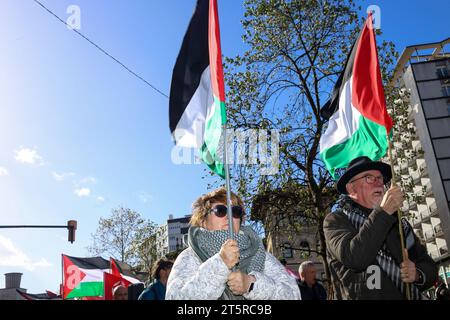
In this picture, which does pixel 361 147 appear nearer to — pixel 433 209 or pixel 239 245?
pixel 239 245

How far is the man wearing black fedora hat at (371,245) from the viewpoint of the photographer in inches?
116

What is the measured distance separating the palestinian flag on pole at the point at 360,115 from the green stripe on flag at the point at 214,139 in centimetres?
155

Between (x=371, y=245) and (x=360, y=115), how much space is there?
1607mm

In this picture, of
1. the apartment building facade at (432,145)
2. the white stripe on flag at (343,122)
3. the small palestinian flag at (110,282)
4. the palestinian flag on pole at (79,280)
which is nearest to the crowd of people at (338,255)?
the white stripe on flag at (343,122)

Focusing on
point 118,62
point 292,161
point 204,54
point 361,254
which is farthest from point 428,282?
point 292,161

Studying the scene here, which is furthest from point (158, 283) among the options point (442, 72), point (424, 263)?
point (442, 72)

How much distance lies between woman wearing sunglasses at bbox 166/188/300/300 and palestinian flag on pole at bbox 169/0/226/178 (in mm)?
331

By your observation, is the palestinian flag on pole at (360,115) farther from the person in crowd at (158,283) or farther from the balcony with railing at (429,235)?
the balcony with railing at (429,235)

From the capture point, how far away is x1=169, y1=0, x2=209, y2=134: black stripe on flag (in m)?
3.31

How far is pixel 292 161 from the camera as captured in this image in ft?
49.2

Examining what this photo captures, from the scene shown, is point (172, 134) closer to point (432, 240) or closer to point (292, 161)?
point (292, 161)

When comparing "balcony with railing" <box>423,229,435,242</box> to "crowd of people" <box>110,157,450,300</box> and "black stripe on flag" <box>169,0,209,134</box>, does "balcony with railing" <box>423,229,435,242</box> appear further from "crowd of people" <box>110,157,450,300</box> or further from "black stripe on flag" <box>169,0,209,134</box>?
"black stripe on flag" <box>169,0,209,134</box>

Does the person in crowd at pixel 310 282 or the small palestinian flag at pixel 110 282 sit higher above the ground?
the small palestinian flag at pixel 110 282
